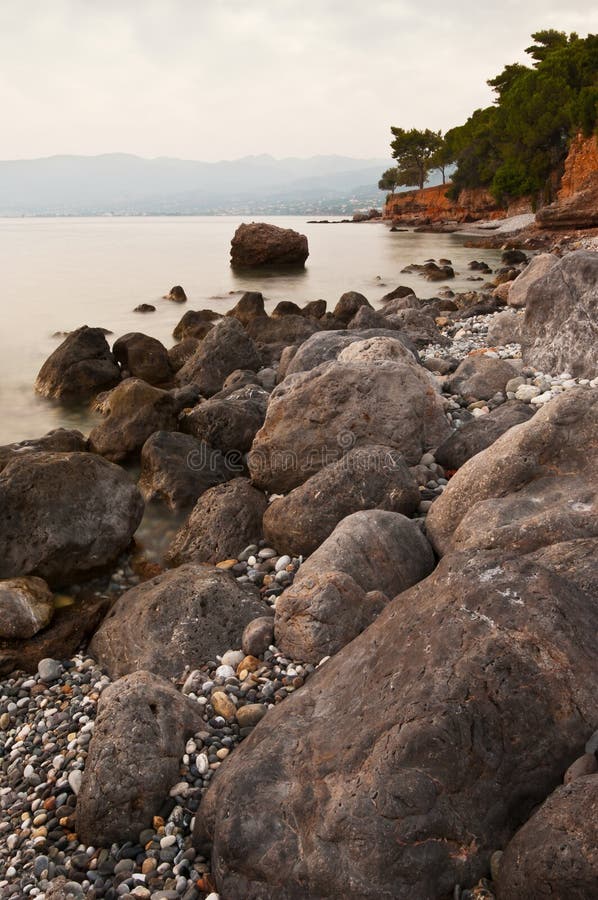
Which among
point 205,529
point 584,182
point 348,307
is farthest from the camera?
point 584,182

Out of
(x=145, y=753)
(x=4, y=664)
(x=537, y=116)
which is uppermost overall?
(x=537, y=116)

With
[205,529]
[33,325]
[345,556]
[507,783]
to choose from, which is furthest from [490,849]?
[33,325]

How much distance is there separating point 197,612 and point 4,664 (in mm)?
1855

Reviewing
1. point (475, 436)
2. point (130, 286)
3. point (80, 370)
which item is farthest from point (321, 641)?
point (130, 286)

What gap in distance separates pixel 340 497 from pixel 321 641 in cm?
196

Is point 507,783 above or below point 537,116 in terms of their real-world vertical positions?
below

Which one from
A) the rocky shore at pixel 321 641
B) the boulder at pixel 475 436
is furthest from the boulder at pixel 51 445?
the boulder at pixel 475 436

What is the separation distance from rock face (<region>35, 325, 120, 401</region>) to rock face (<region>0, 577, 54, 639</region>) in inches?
360

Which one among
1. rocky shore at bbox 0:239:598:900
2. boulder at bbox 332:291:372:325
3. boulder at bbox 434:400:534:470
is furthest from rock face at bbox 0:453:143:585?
boulder at bbox 332:291:372:325

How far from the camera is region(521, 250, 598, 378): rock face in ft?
35.1

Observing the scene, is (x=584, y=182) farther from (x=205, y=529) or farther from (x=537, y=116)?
(x=205, y=529)

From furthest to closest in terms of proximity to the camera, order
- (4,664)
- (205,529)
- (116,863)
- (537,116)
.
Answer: (537,116) < (205,529) < (4,664) < (116,863)

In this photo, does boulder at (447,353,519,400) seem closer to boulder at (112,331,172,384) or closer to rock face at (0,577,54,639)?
rock face at (0,577,54,639)

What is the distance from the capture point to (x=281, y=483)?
8.43 meters
